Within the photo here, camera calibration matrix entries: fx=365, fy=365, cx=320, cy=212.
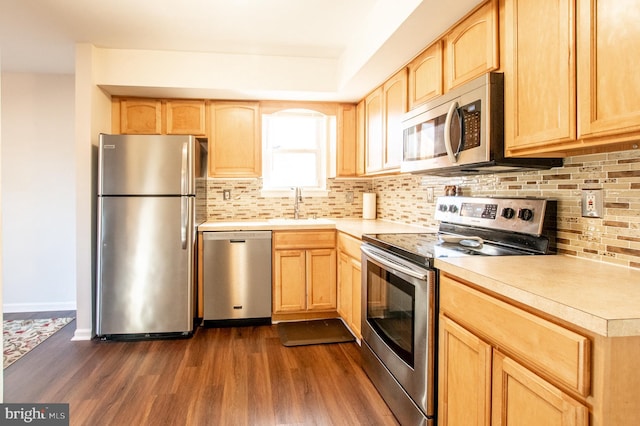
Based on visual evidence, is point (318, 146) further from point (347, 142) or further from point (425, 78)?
point (425, 78)

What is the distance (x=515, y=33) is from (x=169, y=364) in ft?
8.90

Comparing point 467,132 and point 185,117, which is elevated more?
point 185,117

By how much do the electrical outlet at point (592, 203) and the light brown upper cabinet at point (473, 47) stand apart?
2.16 feet

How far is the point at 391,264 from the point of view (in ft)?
6.20

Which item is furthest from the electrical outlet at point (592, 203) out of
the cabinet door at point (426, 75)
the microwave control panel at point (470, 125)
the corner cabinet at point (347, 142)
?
the corner cabinet at point (347, 142)

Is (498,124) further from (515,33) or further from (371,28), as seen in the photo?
(371,28)

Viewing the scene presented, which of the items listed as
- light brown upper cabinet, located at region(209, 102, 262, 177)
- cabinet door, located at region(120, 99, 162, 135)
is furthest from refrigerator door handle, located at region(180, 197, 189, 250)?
cabinet door, located at region(120, 99, 162, 135)

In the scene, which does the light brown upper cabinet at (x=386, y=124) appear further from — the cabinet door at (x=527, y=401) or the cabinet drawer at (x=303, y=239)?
the cabinet door at (x=527, y=401)

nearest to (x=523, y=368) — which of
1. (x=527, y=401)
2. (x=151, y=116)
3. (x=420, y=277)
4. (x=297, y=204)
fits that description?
(x=527, y=401)

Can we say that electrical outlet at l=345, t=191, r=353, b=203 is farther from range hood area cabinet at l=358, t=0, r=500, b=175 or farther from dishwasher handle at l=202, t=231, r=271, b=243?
dishwasher handle at l=202, t=231, r=271, b=243

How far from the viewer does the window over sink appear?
Result: 12.5 ft

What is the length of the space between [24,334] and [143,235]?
4.45ft

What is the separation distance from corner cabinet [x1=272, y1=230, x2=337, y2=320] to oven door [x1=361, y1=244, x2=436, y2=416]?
884 mm

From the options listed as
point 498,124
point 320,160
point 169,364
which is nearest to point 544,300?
point 498,124
